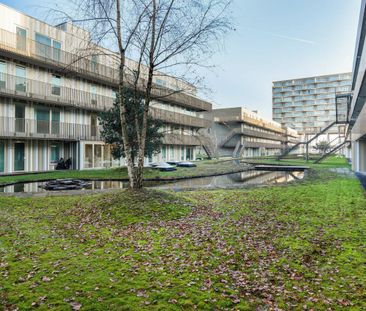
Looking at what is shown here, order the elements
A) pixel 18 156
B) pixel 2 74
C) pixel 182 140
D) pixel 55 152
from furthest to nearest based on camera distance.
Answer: pixel 182 140
pixel 55 152
pixel 18 156
pixel 2 74

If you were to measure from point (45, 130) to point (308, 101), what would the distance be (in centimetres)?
10700

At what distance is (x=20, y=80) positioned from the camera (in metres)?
22.6

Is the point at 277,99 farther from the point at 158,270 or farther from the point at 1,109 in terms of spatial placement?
the point at 158,270

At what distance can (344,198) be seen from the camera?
1122 cm

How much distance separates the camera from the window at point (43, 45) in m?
23.4

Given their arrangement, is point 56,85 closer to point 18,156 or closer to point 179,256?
point 18,156

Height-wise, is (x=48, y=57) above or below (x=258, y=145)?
above

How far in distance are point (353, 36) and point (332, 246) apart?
85.8ft

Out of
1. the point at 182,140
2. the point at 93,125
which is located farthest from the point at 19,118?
the point at 182,140

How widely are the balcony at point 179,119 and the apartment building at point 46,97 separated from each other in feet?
23.9

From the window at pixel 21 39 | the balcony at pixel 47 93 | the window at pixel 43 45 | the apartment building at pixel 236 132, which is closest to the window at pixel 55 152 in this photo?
the balcony at pixel 47 93

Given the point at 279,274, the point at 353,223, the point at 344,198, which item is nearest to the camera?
the point at 279,274

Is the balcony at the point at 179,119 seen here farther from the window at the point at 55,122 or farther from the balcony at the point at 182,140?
the window at the point at 55,122

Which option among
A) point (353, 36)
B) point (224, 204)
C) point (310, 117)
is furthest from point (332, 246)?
point (310, 117)
